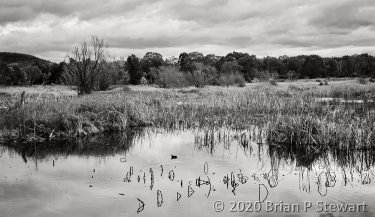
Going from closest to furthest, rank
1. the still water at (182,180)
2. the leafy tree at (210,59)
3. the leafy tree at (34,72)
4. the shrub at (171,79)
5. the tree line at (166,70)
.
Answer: the still water at (182,180) < the tree line at (166,70) < the shrub at (171,79) < the leafy tree at (34,72) < the leafy tree at (210,59)

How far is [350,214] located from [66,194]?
Answer: 5.28m

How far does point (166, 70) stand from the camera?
4106 centimetres

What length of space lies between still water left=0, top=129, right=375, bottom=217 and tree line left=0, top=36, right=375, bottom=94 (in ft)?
30.1

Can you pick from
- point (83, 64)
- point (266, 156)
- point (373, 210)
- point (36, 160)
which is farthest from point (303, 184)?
point (83, 64)

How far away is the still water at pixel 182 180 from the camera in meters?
6.42

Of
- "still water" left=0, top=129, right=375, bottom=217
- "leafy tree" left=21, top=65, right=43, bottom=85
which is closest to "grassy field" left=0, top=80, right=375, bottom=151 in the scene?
"still water" left=0, top=129, right=375, bottom=217

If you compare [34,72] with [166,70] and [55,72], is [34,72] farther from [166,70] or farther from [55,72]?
[166,70]

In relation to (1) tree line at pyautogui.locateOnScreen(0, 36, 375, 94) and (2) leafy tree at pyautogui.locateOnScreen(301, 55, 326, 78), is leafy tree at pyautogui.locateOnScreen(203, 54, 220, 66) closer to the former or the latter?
(1) tree line at pyautogui.locateOnScreen(0, 36, 375, 94)

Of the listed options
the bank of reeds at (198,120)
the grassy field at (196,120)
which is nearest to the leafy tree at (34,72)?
the grassy field at (196,120)

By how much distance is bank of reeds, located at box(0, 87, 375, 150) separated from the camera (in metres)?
11.0

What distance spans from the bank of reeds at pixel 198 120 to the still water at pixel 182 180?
74 cm

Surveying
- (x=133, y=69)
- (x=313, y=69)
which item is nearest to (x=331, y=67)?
(x=313, y=69)

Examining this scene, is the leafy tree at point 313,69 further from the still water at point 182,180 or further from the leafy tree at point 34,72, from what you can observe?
the still water at point 182,180

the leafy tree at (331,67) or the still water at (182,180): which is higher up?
the leafy tree at (331,67)
